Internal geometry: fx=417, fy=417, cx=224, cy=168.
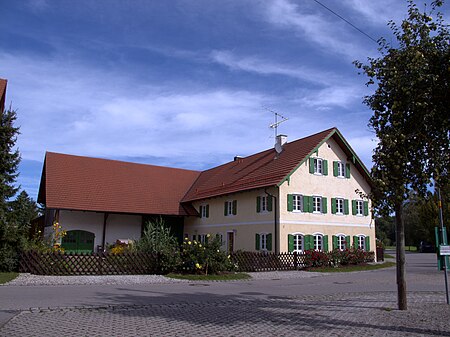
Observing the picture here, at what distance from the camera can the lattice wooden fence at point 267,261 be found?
22375 millimetres

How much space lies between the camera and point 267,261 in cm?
2338

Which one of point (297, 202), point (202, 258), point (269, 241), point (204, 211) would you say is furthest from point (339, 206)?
point (202, 258)

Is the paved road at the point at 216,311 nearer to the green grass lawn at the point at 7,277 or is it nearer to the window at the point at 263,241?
the green grass lawn at the point at 7,277

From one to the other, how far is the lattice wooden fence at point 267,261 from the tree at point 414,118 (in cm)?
1336

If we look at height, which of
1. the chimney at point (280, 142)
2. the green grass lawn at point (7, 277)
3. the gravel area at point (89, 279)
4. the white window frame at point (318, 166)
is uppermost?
the chimney at point (280, 142)

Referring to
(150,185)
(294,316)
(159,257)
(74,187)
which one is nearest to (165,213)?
(150,185)

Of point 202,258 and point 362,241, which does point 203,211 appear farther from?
point 202,258

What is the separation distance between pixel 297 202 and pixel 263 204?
2269 mm

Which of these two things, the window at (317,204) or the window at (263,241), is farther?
the window at (317,204)

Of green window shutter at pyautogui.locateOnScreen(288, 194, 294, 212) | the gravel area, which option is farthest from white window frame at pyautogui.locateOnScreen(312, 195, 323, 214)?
the gravel area

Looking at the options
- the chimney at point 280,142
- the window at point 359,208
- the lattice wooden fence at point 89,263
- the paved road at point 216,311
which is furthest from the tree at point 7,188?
the window at point 359,208

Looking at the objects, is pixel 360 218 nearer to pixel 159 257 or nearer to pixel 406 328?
pixel 159 257

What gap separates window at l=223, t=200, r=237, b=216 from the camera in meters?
31.1

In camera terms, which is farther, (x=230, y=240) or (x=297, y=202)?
(x=230, y=240)
